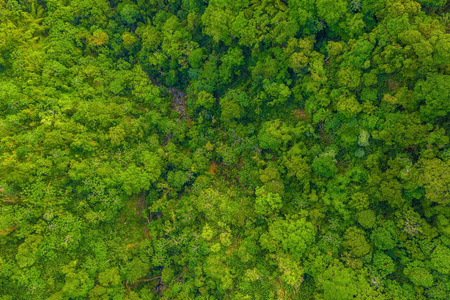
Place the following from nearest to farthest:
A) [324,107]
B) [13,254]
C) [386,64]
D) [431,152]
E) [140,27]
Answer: [431,152]
[386,64]
[13,254]
[324,107]
[140,27]

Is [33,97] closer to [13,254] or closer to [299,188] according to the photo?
[13,254]

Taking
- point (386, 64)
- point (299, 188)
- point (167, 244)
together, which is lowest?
point (167, 244)

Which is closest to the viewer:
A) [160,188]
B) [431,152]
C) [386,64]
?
[431,152]

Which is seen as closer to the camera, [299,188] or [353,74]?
[353,74]

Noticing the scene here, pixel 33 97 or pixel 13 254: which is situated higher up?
pixel 33 97

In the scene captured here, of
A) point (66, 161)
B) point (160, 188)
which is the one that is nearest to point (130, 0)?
point (66, 161)

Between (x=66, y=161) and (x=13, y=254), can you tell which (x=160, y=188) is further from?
(x=13, y=254)
